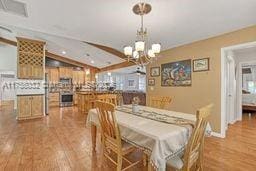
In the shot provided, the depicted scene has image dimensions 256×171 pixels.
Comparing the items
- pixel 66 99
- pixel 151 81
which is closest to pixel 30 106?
pixel 66 99

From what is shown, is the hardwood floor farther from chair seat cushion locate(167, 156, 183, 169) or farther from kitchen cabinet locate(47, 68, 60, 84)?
kitchen cabinet locate(47, 68, 60, 84)

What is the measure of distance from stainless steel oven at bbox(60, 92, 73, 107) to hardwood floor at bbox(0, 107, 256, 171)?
16.0 feet

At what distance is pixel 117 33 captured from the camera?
13.9 feet

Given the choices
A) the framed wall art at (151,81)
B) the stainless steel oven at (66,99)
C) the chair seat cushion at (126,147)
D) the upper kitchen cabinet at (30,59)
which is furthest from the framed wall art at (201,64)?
the stainless steel oven at (66,99)

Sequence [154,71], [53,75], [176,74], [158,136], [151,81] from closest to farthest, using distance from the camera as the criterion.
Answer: [158,136] < [176,74] < [154,71] < [151,81] < [53,75]

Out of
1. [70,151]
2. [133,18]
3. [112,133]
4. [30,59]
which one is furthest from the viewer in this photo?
[30,59]

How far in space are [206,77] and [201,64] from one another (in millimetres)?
345

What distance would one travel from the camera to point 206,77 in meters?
4.00

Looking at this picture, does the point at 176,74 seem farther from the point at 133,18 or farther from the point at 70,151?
the point at 70,151

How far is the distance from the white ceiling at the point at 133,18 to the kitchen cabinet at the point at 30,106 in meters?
2.64

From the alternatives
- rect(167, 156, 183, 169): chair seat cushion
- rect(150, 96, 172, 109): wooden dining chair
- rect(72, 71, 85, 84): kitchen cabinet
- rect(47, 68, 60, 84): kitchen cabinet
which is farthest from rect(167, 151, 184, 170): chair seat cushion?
rect(72, 71, 85, 84): kitchen cabinet

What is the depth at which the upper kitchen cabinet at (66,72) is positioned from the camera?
9.79m

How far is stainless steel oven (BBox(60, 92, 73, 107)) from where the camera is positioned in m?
9.28

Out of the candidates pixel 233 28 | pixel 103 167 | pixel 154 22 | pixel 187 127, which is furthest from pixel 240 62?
pixel 103 167
